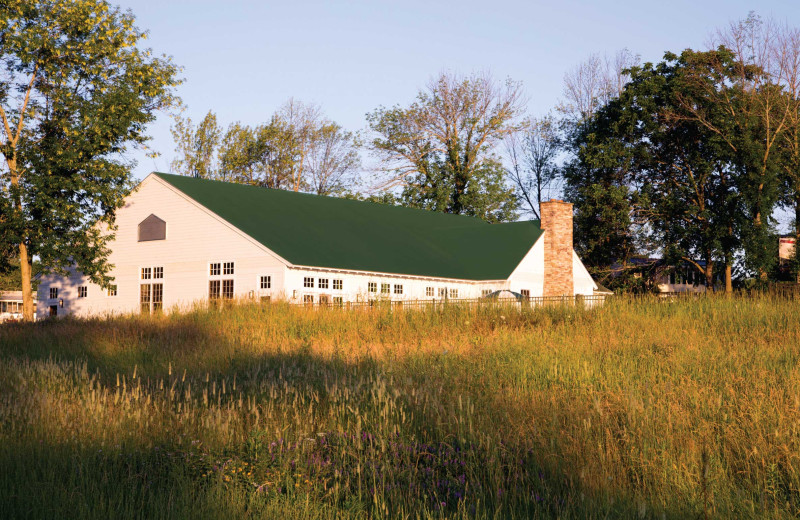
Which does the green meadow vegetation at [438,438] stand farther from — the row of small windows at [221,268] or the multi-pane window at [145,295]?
the multi-pane window at [145,295]

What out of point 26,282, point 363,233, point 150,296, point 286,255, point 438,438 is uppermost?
point 363,233

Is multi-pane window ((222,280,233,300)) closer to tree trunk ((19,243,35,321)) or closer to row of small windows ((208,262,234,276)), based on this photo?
row of small windows ((208,262,234,276))

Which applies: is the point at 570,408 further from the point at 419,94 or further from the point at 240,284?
the point at 419,94

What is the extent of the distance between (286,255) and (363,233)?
861 cm

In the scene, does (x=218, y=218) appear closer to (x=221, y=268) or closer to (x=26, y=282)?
(x=221, y=268)

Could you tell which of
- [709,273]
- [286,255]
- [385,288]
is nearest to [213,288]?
[286,255]

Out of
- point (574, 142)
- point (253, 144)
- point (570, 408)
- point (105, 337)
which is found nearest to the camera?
point (570, 408)

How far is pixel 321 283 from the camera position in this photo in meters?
35.7

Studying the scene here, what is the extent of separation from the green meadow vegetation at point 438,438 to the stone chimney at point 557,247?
32.8 meters

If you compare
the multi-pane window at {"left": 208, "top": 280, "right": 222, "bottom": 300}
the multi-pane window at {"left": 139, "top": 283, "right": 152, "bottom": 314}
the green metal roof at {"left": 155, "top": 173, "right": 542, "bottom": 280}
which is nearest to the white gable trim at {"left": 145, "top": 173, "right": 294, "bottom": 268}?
the green metal roof at {"left": 155, "top": 173, "right": 542, "bottom": 280}

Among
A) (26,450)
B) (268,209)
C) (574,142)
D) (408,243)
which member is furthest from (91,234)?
(574,142)

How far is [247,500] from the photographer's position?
6902 millimetres

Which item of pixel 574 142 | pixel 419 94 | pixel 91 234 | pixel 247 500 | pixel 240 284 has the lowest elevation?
pixel 247 500

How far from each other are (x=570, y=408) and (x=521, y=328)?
8.29 metres
